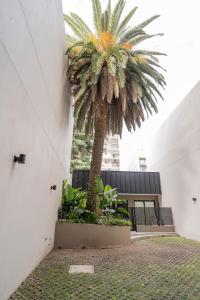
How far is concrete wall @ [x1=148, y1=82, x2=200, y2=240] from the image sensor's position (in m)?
9.48

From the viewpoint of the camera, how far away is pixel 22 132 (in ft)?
9.67

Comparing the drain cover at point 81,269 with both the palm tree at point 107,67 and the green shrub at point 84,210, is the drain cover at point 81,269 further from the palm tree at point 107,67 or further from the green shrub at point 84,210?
the palm tree at point 107,67

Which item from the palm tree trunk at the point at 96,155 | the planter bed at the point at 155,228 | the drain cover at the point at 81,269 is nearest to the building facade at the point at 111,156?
the planter bed at the point at 155,228

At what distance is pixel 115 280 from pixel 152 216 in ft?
30.9

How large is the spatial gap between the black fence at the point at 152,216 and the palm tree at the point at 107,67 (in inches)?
215

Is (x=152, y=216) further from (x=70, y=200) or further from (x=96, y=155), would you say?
(x=96, y=155)

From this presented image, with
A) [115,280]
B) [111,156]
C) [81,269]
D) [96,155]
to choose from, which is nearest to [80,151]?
[96,155]

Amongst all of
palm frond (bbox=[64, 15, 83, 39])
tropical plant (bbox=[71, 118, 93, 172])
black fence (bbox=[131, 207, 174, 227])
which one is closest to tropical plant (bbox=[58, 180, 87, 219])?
black fence (bbox=[131, 207, 174, 227])

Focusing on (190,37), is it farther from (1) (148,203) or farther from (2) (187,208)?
(1) (148,203)

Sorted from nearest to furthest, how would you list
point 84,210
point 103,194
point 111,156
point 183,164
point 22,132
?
Result: point 22,132
point 84,210
point 103,194
point 183,164
point 111,156

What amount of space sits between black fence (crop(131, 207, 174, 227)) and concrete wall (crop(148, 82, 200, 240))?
50 centimetres

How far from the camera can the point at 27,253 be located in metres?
3.32

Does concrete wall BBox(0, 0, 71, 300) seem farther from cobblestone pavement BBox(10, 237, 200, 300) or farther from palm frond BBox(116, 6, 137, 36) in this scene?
palm frond BBox(116, 6, 137, 36)

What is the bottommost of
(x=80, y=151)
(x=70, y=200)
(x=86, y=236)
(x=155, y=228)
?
(x=155, y=228)
